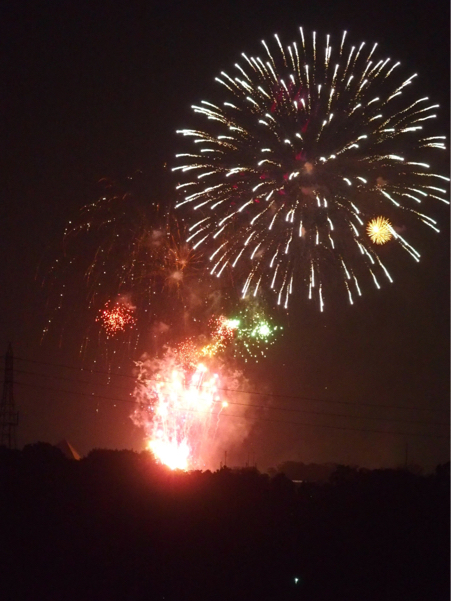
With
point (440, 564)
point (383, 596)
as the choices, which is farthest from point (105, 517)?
point (440, 564)

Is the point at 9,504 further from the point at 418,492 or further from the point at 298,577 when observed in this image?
the point at 418,492

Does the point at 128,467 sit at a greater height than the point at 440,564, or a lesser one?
greater

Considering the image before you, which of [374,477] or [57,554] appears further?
[374,477]

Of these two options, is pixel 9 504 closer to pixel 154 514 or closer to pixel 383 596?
pixel 154 514

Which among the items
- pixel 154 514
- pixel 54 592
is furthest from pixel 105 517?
pixel 54 592

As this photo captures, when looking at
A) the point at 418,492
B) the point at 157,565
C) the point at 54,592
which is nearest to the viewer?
the point at 54,592

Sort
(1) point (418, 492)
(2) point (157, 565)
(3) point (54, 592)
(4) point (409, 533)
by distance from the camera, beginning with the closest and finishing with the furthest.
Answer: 1. (3) point (54, 592)
2. (2) point (157, 565)
3. (4) point (409, 533)
4. (1) point (418, 492)
